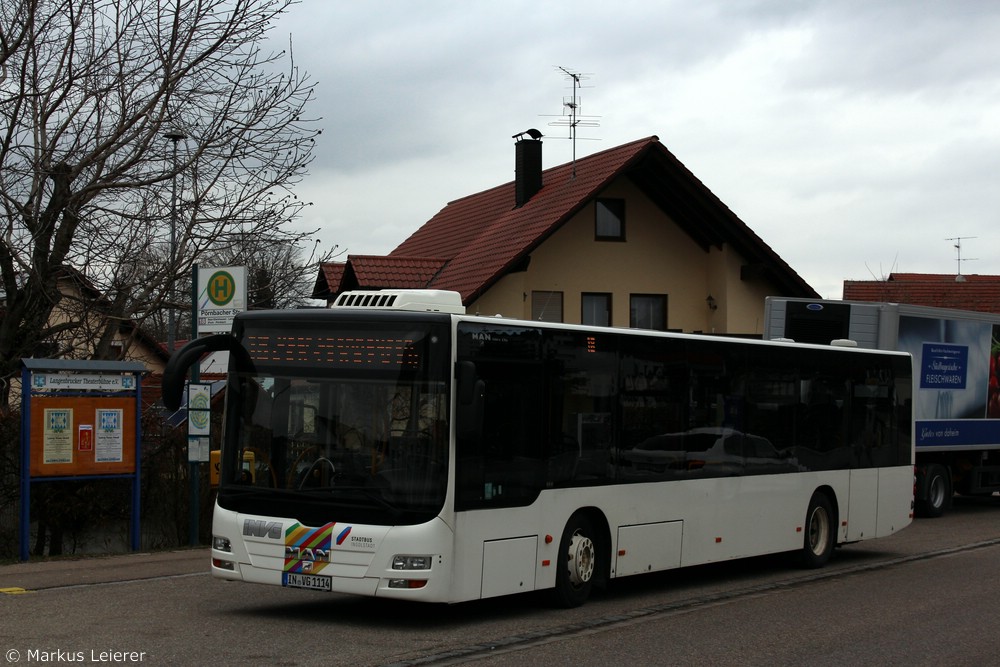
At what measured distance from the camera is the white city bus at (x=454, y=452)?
10.1 meters

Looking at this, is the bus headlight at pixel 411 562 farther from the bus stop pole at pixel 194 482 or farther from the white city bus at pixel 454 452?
the bus stop pole at pixel 194 482

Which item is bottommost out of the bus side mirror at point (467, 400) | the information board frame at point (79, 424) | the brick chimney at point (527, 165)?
the information board frame at point (79, 424)

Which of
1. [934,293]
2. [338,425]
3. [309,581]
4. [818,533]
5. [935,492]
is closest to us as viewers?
[309,581]

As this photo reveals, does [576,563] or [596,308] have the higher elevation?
[596,308]

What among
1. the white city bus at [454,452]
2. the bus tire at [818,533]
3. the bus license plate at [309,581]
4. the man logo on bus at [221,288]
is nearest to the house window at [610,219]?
the man logo on bus at [221,288]

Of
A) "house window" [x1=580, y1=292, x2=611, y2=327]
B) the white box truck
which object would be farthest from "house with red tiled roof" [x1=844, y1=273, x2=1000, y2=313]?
the white box truck

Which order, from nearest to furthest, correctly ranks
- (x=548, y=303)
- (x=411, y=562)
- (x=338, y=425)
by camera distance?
1. (x=411, y=562)
2. (x=338, y=425)
3. (x=548, y=303)

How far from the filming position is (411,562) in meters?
9.95

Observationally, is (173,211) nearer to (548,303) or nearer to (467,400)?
(467,400)

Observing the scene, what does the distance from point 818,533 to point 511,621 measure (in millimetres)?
5829

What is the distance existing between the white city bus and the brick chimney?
2116 cm

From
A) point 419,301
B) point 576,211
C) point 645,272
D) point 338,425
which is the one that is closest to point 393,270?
point 576,211

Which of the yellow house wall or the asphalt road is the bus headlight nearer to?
the asphalt road

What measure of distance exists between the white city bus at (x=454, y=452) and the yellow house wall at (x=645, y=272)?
711 inches
